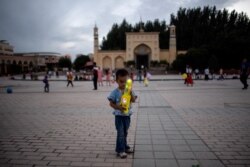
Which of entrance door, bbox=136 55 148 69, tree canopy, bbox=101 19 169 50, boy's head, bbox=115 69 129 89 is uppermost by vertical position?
tree canopy, bbox=101 19 169 50

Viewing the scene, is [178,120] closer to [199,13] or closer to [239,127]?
[239,127]

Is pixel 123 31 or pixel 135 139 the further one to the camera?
pixel 123 31

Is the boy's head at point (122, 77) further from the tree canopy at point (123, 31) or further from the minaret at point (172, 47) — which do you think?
the tree canopy at point (123, 31)

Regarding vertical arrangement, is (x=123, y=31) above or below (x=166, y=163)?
A: above

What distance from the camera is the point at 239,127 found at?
569 centimetres

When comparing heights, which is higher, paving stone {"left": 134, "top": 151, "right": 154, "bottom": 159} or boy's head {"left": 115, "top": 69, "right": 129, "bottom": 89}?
boy's head {"left": 115, "top": 69, "right": 129, "bottom": 89}

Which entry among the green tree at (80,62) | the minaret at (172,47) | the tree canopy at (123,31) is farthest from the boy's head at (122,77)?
the green tree at (80,62)

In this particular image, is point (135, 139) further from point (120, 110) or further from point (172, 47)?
point (172, 47)

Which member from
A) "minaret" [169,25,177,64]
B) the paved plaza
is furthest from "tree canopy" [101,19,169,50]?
the paved plaza

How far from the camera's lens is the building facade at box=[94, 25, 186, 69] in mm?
58156

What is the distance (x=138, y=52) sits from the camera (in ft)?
195

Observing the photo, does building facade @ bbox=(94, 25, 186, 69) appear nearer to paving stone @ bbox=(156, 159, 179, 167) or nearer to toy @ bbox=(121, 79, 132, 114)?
toy @ bbox=(121, 79, 132, 114)

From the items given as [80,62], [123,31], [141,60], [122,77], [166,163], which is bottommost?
[166,163]

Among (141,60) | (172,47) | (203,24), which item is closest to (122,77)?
(172,47)
